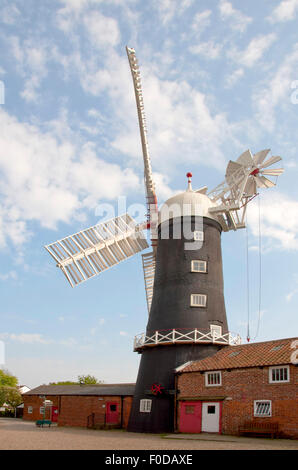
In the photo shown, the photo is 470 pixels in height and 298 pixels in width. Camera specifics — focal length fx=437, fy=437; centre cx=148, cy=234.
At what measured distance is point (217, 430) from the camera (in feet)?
72.3

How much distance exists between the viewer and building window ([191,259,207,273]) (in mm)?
27403

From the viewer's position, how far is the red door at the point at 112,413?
30.8 metres

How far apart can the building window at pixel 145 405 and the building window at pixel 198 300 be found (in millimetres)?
6133

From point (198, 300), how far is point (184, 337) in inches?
97.6

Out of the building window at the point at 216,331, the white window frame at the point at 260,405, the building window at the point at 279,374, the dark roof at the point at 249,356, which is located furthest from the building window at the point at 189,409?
the building window at the point at 279,374

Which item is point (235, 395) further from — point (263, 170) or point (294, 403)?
point (263, 170)

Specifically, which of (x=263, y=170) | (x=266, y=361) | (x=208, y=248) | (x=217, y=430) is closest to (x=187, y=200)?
(x=208, y=248)

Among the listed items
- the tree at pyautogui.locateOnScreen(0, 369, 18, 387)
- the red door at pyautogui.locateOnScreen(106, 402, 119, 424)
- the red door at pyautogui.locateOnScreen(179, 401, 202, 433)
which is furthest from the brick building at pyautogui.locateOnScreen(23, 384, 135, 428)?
the tree at pyautogui.locateOnScreen(0, 369, 18, 387)

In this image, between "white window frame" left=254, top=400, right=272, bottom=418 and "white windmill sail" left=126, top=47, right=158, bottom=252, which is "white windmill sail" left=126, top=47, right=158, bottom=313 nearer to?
"white windmill sail" left=126, top=47, right=158, bottom=252

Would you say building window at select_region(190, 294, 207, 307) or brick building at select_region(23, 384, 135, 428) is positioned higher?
building window at select_region(190, 294, 207, 307)

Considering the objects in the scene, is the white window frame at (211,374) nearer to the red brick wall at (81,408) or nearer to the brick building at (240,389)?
the brick building at (240,389)

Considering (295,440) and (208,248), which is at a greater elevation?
(208,248)

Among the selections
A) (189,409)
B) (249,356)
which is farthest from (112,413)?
(249,356)

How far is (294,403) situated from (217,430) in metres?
4.65
